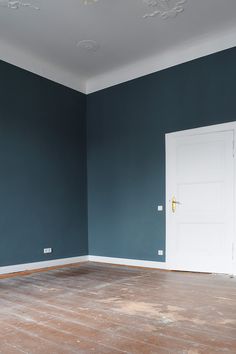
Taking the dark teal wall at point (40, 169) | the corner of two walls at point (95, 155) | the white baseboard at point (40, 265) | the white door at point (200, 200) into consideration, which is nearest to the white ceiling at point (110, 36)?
the corner of two walls at point (95, 155)

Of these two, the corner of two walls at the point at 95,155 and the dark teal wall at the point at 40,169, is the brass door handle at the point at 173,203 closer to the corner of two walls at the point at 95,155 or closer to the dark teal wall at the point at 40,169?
the corner of two walls at the point at 95,155

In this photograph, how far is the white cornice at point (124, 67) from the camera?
16.9 ft

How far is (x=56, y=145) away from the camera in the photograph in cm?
618

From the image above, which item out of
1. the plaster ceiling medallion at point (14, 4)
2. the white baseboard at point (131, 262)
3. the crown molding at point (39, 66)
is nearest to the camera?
the plaster ceiling medallion at point (14, 4)

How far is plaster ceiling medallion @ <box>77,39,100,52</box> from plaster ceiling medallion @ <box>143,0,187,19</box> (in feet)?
3.49

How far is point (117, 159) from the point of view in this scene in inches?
248

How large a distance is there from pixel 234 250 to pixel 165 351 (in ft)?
9.40

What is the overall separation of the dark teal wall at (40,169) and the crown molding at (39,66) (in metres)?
0.12

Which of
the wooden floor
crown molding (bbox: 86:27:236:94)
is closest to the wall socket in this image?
the wooden floor

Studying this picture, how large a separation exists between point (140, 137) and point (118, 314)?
3.54 metres

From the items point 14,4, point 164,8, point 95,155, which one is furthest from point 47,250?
point 164,8

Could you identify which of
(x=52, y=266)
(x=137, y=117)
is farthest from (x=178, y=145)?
(x=52, y=266)

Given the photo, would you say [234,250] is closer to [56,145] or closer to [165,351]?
[165,351]

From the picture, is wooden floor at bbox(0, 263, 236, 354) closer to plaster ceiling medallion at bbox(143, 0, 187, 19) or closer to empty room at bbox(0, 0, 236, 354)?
empty room at bbox(0, 0, 236, 354)
